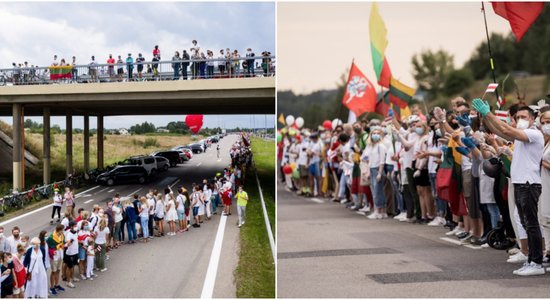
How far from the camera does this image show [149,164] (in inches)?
434

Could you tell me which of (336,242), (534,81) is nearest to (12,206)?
(336,242)

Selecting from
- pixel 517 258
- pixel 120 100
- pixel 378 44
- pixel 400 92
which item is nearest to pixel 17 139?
pixel 120 100

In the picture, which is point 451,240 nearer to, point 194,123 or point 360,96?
point 194,123

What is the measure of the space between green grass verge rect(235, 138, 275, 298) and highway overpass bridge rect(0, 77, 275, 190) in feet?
4.52

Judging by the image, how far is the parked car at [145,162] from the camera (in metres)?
10.2

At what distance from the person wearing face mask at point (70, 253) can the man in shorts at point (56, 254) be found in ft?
0.33

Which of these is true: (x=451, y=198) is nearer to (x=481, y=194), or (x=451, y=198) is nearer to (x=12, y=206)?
(x=481, y=194)

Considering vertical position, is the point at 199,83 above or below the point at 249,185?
above

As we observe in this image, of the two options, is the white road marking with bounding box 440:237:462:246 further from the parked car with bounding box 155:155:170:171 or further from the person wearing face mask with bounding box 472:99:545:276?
the parked car with bounding box 155:155:170:171

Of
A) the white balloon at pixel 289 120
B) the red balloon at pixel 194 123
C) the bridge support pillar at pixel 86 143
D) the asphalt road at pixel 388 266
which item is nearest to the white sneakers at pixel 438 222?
the asphalt road at pixel 388 266

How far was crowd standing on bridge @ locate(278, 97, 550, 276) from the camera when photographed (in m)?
5.89

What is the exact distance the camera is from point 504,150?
6.51 meters

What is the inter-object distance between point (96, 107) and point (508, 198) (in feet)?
24.3

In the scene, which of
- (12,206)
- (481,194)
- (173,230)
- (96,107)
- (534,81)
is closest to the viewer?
(481,194)
